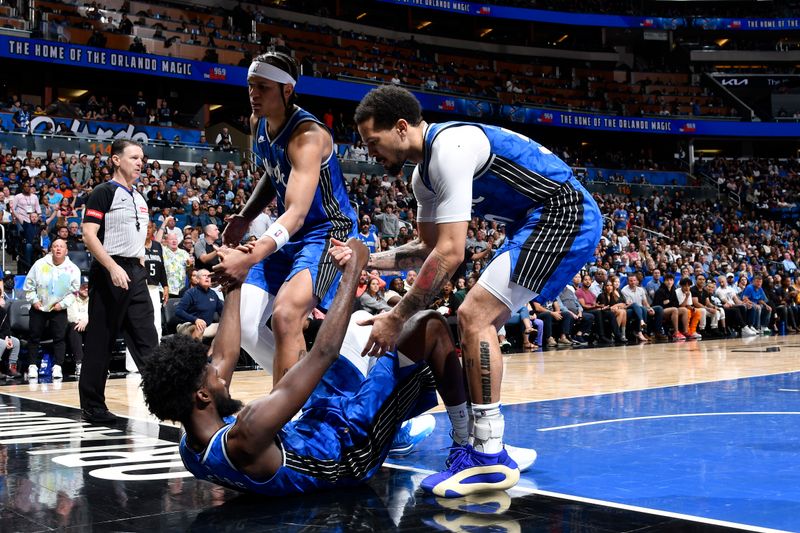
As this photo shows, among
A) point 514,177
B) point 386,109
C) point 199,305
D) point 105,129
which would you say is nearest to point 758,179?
point 105,129

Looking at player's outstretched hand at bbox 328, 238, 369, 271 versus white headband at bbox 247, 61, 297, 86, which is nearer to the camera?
player's outstretched hand at bbox 328, 238, 369, 271

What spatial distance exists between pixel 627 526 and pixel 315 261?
183cm

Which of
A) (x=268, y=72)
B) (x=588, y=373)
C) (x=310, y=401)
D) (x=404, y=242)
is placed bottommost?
(x=588, y=373)

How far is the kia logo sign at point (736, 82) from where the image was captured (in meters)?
40.3

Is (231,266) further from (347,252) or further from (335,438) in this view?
(335,438)

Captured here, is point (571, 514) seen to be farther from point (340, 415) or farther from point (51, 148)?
point (51, 148)

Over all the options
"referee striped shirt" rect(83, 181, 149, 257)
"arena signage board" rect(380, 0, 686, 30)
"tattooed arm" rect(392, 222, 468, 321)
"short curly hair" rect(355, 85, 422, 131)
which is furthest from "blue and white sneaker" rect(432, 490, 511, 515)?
"arena signage board" rect(380, 0, 686, 30)

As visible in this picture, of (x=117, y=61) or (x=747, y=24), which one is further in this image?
(x=747, y=24)

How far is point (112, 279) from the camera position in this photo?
16.9ft

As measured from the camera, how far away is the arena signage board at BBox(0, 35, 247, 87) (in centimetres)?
2233

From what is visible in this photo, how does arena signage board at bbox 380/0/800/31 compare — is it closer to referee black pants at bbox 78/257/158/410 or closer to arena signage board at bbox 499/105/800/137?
arena signage board at bbox 499/105/800/137

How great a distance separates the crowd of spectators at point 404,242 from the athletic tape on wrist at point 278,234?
15.1 feet

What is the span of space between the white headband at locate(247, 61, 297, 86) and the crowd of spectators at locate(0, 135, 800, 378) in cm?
447

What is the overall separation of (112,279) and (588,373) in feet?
16.3
